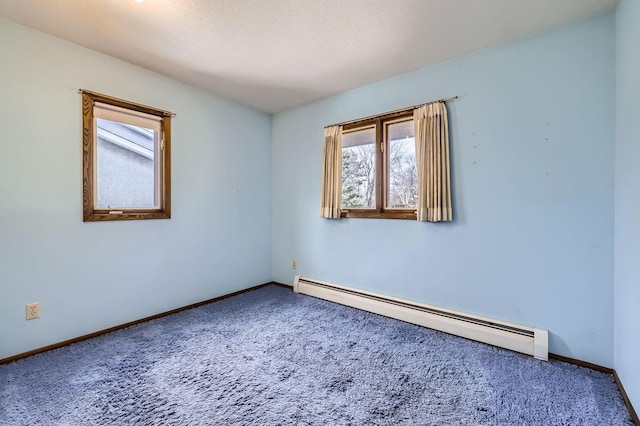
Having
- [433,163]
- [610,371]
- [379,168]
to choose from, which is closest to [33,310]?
[379,168]

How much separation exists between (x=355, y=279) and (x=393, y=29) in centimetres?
245

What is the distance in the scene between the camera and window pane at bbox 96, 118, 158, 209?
2521 millimetres

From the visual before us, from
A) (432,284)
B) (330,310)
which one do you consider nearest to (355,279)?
(330,310)

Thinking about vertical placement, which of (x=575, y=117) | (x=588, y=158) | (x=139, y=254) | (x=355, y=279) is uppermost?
(x=575, y=117)

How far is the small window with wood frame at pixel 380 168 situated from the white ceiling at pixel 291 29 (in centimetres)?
56

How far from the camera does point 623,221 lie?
5.71 feet

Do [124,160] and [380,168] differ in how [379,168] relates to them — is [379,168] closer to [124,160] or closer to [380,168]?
[380,168]

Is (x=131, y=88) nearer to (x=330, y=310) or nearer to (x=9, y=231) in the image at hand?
(x=9, y=231)

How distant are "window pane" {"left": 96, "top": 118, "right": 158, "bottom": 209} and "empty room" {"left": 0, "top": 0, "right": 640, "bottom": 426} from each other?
0.02 m

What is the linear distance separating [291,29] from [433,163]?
1.64 m

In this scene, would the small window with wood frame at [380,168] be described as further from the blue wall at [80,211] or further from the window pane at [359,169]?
the blue wall at [80,211]

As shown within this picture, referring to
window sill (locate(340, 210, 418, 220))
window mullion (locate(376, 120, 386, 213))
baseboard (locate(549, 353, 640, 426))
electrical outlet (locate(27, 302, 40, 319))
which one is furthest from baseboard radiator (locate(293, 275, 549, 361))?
electrical outlet (locate(27, 302, 40, 319))

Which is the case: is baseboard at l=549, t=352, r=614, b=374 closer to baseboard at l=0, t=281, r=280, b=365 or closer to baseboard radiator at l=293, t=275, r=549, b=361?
baseboard radiator at l=293, t=275, r=549, b=361

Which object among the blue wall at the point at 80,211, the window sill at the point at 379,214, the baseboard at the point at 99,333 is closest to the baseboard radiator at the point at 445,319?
the window sill at the point at 379,214
